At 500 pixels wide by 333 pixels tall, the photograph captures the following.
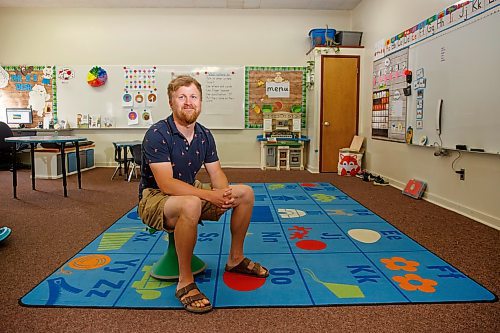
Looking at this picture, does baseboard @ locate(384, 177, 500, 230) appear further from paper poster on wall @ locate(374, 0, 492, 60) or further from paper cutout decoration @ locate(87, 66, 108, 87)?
paper cutout decoration @ locate(87, 66, 108, 87)

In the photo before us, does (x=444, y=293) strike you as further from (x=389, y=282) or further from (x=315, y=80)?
(x=315, y=80)

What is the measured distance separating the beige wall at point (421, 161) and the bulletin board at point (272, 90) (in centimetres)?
117

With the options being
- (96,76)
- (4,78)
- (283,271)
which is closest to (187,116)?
(283,271)

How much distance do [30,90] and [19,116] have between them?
48 centimetres

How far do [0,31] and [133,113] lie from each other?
2.62 metres

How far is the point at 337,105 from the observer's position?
253 inches

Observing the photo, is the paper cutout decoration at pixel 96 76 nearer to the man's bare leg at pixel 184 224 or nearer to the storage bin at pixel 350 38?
the storage bin at pixel 350 38

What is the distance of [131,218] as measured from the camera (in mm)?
3510

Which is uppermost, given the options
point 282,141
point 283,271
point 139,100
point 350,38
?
point 350,38

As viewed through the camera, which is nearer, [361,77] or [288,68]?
[361,77]

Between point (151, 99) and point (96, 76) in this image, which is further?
point (151, 99)

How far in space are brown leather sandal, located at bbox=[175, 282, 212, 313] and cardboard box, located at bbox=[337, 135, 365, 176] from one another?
4.54 meters

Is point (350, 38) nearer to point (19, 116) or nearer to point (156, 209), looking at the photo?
point (156, 209)

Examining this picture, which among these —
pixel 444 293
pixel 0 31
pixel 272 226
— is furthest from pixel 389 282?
pixel 0 31
